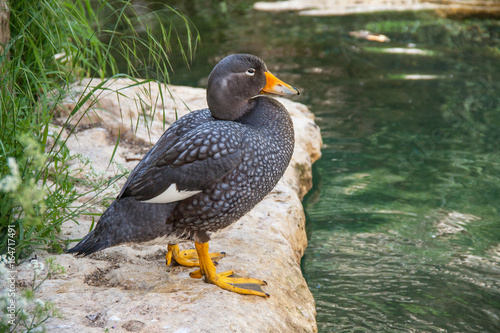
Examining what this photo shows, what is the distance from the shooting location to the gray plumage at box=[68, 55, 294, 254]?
2934 millimetres

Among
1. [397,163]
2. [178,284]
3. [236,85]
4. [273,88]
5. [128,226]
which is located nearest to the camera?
[128,226]

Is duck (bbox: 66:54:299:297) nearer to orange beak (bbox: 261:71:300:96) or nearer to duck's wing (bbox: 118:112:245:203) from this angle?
duck's wing (bbox: 118:112:245:203)

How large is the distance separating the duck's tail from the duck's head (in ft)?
2.09

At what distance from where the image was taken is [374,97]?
7.57 m

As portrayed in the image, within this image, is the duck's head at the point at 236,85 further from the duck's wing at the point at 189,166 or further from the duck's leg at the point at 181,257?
the duck's leg at the point at 181,257

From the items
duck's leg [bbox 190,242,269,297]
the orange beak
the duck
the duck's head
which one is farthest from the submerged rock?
the orange beak

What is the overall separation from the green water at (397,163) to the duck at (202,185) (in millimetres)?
1053

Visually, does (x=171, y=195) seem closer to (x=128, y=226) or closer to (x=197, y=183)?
(x=197, y=183)

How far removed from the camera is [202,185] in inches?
116

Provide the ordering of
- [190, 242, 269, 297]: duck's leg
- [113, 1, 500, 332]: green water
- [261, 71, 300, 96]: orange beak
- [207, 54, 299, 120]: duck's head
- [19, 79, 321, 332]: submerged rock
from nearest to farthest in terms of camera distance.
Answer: [19, 79, 321, 332]: submerged rock, [190, 242, 269, 297]: duck's leg, [207, 54, 299, 120]: duck's head, [261, 71, 300, 96]: orange beak, [113, 1, 500, 332]: green water

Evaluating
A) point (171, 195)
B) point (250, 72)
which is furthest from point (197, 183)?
point (250, 72)

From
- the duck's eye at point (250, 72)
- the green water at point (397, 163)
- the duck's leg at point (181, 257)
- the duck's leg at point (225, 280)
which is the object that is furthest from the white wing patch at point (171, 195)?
the green water at point (397, 163)

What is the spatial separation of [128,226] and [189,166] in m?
0.44

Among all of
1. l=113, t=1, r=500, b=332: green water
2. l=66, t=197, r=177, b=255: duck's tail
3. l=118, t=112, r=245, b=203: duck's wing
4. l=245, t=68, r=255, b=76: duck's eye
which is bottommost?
l=113, t=1, r=500, b=332: green water
